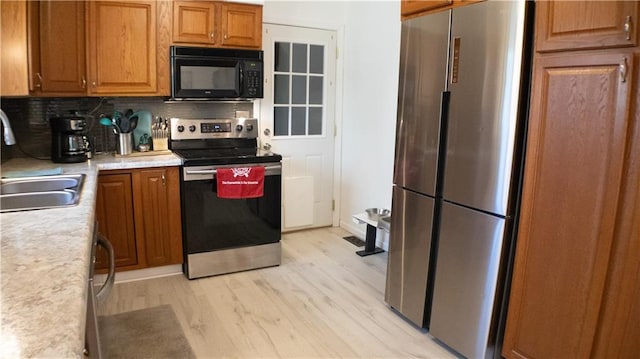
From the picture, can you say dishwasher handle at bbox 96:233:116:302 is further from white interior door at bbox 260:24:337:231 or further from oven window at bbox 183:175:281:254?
white interior door at bbox 260:24:337:231

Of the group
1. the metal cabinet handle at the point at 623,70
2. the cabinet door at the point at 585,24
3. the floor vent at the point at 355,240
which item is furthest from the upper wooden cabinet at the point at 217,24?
the metal cabinet handle at the point at 623,70

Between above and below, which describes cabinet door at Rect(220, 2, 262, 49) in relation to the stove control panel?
above

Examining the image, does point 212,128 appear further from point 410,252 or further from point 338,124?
point 410,252

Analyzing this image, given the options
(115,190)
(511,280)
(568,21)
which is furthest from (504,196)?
(115,190)

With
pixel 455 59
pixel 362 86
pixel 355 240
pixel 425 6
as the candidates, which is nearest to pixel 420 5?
pixel 425 6

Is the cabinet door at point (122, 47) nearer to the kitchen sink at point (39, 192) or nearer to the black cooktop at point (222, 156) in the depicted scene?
the black cooktop at point (222, 156)

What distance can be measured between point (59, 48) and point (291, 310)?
232cm

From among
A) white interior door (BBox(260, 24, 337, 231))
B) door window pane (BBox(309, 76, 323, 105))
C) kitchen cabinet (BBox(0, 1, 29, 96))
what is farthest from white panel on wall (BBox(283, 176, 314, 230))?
kitchen cabinet (BBox(0, 1, 29, 96))

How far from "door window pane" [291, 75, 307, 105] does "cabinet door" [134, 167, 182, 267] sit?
1546 millimetres

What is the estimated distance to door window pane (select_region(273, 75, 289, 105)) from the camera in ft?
14.0

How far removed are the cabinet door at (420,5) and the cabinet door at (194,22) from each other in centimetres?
152

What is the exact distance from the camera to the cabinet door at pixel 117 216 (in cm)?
307

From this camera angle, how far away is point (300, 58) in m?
4.35

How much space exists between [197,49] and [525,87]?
7.70 ft
